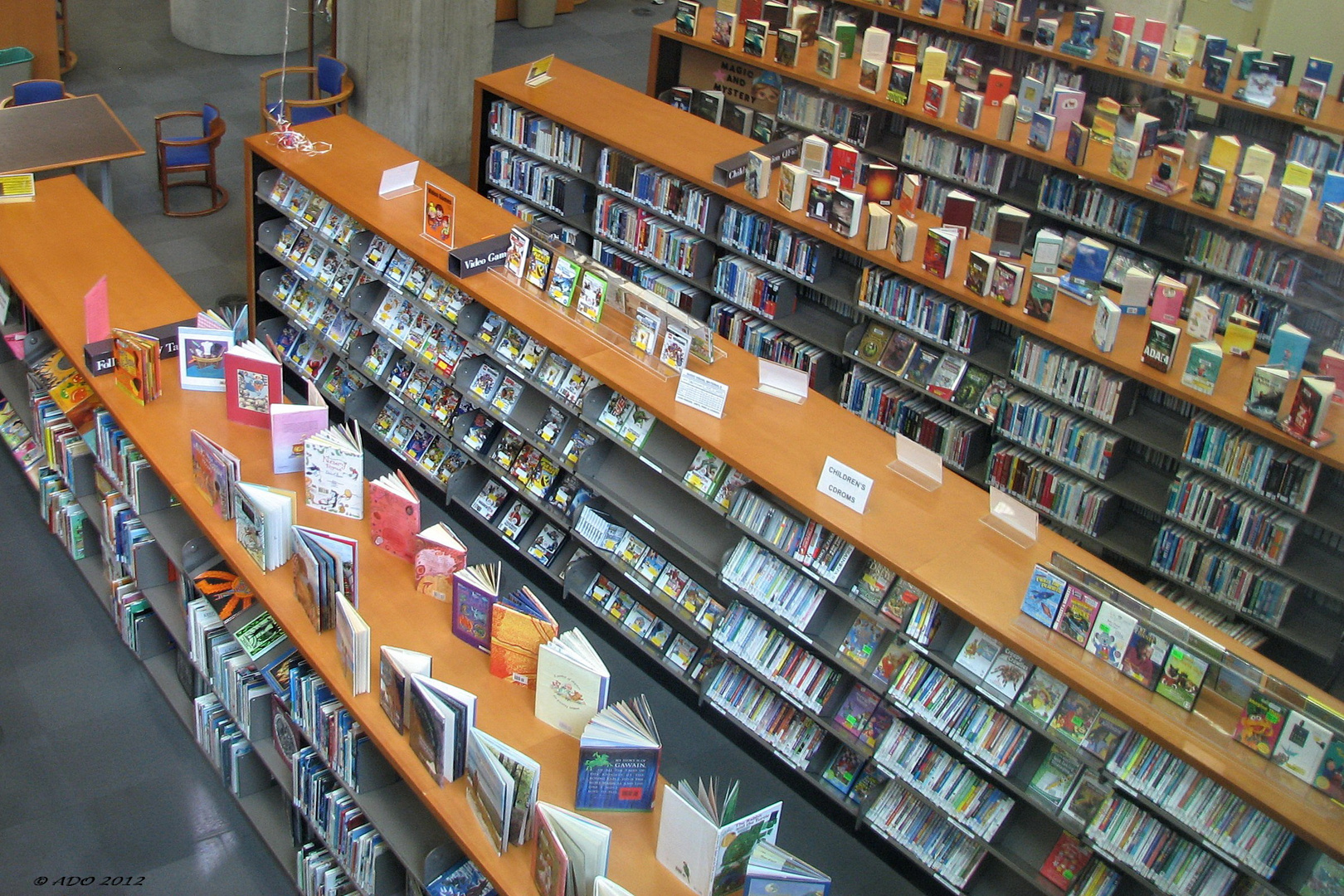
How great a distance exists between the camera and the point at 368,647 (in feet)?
14.6

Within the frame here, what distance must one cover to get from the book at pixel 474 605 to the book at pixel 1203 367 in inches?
134

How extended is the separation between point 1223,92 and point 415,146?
599 centimetres

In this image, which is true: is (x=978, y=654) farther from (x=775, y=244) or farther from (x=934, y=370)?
(x=775, y=244)

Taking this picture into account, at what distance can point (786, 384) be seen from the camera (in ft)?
18.6

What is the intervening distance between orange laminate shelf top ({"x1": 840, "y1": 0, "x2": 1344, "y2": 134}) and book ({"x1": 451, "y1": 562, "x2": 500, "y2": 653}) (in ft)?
21.6

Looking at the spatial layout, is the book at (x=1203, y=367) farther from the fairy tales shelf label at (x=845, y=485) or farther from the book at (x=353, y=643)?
the book at (x=353, y=643)

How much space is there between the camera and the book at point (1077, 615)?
4492 millimetres

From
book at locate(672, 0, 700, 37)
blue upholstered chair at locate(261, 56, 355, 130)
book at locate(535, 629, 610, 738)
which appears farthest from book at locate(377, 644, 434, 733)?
book at locate(672, 0, 700, 37)

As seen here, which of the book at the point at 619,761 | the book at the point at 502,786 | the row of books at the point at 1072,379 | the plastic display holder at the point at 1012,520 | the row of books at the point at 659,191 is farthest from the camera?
the row of books at the point at 659,191

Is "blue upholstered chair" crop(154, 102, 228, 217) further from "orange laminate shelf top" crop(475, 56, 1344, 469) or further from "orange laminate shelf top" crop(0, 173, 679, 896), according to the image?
"orange laminate shelf top" crop(0, 173, 679, 896)

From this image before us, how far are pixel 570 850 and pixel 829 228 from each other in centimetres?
427

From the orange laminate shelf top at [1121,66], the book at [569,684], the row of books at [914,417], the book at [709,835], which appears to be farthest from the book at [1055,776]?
the orange laminate shelf top at [1121,66]

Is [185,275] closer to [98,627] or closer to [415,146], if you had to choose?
[415,146]

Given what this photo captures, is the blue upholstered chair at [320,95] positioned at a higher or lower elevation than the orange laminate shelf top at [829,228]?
lower
